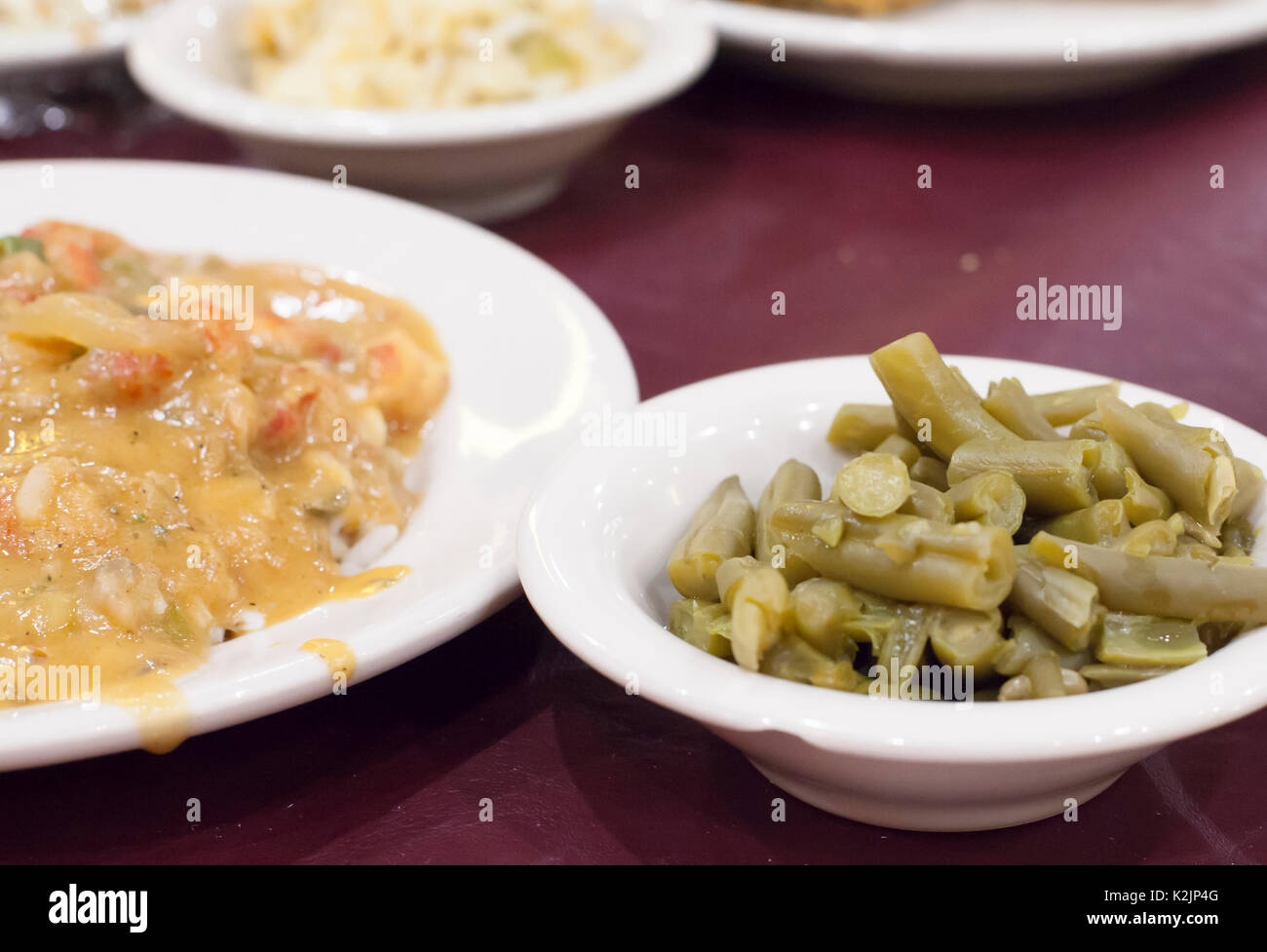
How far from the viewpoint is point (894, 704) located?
3.89 feet

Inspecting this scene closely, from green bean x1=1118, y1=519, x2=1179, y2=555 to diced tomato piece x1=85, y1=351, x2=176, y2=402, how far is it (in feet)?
4.19

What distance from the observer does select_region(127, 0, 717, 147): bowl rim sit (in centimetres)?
263

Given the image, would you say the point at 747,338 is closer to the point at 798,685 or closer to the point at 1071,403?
the point at 1071,403

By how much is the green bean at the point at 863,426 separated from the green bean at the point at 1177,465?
26 cm

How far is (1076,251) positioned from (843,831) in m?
1.90

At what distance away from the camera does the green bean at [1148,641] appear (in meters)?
1.27

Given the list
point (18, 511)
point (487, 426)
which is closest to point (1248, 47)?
point (487, 426)

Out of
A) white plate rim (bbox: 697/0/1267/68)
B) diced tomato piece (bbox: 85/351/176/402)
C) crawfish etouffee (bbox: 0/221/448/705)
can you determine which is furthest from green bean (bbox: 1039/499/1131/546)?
white plate rim (bbox: 697/0/1267/68)

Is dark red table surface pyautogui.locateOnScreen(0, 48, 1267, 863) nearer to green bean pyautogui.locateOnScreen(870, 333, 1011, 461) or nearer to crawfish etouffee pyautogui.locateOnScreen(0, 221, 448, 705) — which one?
crawfish etouffee pyautogui.locateOnScreen(0, 221, 448, 705)

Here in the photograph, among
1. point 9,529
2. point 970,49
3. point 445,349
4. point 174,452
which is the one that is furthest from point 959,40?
point 9,529

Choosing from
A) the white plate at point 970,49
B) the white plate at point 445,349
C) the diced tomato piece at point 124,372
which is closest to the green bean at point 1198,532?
the white plate at point 445,349

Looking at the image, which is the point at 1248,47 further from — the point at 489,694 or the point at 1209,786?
the point at 489,694

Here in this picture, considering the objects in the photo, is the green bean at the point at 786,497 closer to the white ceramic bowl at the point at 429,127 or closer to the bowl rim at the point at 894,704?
the bowl rim at the point at 894,704

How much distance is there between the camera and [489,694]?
5.36ft
